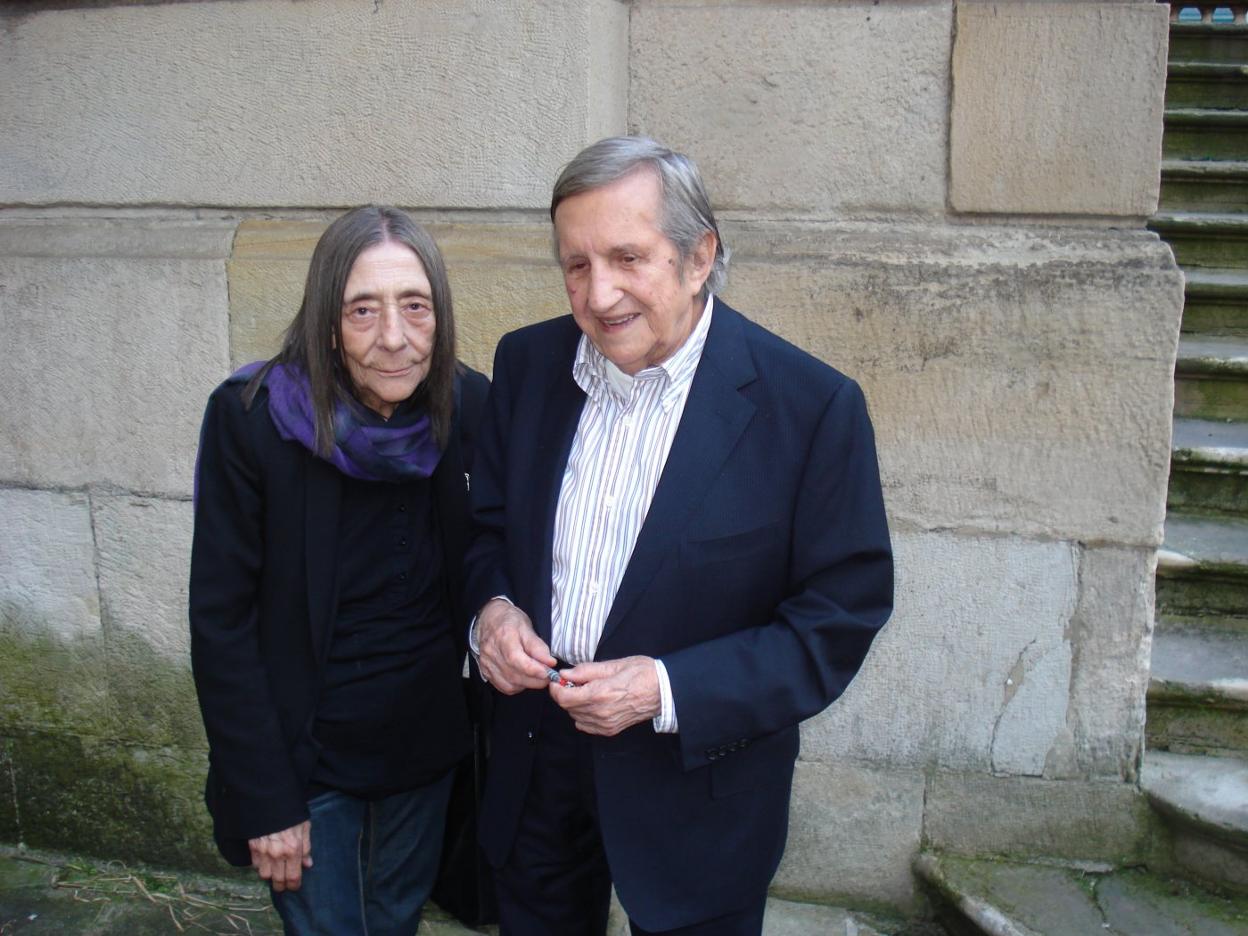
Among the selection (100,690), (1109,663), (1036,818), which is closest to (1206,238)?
(1109,663)

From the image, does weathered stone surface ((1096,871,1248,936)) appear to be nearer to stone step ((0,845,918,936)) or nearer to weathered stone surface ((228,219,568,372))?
stone step ((0,845,918,936))

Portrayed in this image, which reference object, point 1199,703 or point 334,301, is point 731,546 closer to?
point 334,301

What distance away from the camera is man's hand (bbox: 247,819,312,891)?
2033 mm

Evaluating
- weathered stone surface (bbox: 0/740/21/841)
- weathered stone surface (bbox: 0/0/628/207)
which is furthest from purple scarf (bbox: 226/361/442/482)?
weathered stone surface (bbox: 0/740/21/841)

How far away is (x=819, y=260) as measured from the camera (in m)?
2.85

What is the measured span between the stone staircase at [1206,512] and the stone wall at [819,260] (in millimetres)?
193

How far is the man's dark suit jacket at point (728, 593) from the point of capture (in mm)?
1761

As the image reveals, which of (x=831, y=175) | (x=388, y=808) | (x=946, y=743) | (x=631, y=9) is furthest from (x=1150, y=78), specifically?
(x=388, y=808)

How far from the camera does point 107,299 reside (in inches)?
124

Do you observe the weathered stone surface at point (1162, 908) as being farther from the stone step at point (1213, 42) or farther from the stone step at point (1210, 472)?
the stone step at point (1213, 42)

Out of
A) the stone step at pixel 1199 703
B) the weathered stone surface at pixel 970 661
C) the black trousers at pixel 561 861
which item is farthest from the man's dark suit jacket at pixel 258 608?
the stone step at pixel 1199 703

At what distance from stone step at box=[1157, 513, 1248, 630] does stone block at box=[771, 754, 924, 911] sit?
104 centimetres

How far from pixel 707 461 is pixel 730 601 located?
23 centimetres

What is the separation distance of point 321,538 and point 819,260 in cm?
149
